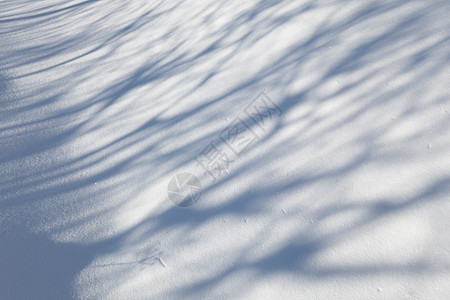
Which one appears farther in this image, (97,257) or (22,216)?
(22,216)

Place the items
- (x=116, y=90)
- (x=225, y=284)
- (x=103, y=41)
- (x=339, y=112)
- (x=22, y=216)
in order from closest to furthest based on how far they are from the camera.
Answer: (x=225, y=284)
(x=339, y=112)
(x=22, y=216)
(x=116, y=90)
(x=103, y=41)

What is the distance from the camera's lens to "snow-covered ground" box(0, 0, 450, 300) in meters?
1.78

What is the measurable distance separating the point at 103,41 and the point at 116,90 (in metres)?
1.72

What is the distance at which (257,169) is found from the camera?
2418mm

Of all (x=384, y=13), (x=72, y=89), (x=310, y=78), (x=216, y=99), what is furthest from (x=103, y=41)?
(x=384, y=13)

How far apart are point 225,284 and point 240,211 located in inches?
20.0

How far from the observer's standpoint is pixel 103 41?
5102 mm

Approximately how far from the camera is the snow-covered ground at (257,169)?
1.78 meters

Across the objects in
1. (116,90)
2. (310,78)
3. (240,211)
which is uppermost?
(116,90)

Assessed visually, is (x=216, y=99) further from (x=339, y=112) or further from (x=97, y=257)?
(x=97, y=257)

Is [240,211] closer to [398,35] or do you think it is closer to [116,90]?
[398,35]

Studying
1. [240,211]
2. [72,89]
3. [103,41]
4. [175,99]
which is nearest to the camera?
[240,211]

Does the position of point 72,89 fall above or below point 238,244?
above

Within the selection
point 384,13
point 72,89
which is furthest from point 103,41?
point 384,13
